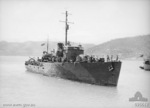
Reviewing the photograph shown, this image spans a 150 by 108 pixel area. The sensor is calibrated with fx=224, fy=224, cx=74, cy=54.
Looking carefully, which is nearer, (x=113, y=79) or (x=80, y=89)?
(x=80, y=89)

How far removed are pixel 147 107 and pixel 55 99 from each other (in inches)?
267

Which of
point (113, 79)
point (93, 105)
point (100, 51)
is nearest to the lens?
point (93, 105)

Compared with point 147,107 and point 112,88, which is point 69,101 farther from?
point 112,88

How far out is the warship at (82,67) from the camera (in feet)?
74.0

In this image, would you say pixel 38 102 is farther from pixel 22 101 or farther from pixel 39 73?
pixel 39 73

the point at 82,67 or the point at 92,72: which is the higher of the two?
the point at 82,67

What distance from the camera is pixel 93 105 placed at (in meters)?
15.0

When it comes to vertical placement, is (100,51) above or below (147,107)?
above

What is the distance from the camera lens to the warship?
22562 mm

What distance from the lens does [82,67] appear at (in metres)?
24.0

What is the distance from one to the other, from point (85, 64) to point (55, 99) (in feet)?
24.9

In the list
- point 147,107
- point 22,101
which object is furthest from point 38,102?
point 147,107

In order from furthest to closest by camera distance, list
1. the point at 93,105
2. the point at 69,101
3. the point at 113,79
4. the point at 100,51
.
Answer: the point at 100,51, the point at 113,79, the point at 69,101, the point at 93,105

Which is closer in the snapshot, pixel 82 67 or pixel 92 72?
pixel 92 72
